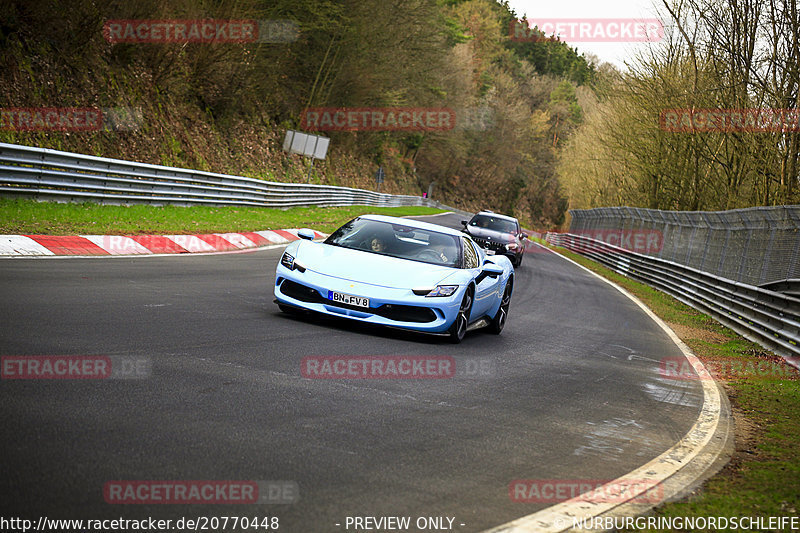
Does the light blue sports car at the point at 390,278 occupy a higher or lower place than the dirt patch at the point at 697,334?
higher

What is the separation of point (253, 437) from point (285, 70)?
45912 mm

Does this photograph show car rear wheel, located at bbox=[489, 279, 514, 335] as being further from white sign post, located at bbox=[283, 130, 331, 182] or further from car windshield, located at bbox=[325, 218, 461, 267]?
white sign post, located at bbox=[283, 130, 331, 182]

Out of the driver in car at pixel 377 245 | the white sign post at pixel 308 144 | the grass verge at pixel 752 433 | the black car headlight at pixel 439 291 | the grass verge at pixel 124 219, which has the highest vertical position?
the white sign post at pixel 308 144

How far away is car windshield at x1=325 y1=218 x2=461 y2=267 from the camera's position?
9.88 meters

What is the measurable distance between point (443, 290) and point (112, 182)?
12.5 meters

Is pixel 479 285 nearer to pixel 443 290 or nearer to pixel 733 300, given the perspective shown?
pixel 443 290

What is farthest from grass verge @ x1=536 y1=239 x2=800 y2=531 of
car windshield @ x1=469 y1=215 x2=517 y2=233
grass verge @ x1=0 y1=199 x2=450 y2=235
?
grass verge @ x1=0 y1=199 x2=450 y2=235

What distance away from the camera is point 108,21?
25.8m

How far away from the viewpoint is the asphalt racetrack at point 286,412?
12.8 feet

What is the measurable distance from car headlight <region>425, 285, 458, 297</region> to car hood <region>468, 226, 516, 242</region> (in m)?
16.4

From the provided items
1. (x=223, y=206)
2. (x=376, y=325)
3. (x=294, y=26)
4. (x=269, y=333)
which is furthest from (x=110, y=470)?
→ (x=294, y=26)

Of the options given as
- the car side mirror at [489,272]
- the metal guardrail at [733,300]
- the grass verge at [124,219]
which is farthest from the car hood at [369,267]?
the metal guardrail at [733,300]

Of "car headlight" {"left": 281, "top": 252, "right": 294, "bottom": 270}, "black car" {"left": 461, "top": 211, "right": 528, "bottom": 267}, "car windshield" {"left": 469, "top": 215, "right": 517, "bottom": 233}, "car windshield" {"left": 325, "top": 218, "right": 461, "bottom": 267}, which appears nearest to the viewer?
"car headlight" {"left": 281, "top": 252, "right": 294, "bottom": 270}

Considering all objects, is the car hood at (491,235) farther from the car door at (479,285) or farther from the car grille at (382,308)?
the car grille at (382,308)
